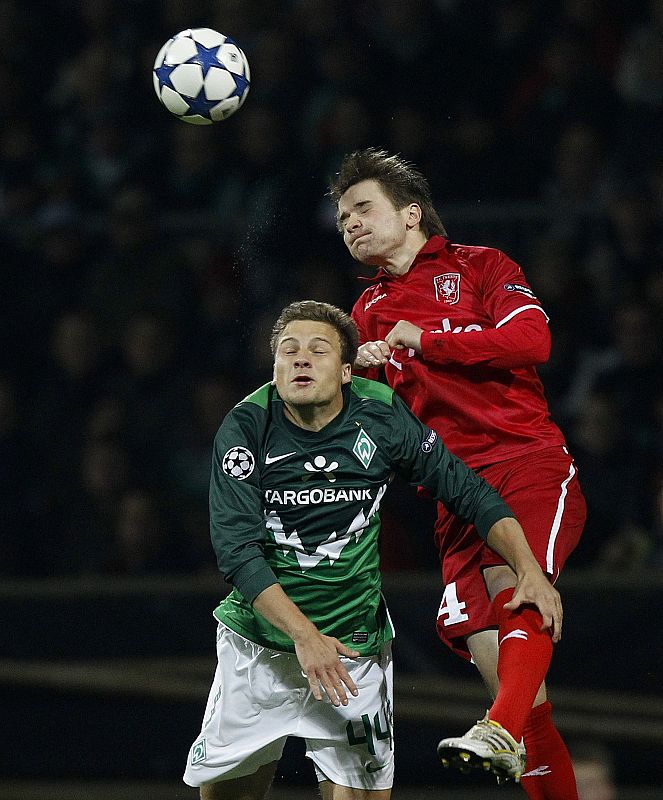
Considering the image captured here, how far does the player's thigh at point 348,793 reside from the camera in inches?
131

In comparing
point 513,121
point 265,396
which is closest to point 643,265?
point 513,121

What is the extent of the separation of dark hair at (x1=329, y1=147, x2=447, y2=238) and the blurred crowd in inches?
88.7

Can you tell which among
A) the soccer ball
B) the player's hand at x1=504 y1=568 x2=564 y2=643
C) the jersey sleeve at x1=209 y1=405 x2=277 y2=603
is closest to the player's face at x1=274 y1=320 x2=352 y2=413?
the jersey sleeve at x1=209 y1=405 x2=277 y2=603

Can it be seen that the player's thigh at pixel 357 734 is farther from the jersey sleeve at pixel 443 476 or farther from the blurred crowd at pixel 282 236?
the blurred crowd at pixel 282 236

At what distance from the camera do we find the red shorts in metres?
3.48

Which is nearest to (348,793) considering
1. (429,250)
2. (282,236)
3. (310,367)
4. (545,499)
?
(545,499)

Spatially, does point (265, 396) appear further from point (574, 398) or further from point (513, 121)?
point (513, 121)

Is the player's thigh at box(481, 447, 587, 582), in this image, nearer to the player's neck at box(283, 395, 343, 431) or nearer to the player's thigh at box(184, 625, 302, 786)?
the player's neck at box(283, 395, 343, 431)

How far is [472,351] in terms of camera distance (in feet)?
11.4

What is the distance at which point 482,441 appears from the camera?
11.9 feet

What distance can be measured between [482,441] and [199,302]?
3.75m

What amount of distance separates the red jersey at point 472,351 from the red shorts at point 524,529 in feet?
0.19

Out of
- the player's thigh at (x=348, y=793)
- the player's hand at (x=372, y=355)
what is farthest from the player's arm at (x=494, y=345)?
the player's thigh at (x=348, y=793)

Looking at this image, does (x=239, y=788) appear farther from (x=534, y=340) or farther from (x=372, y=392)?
(x=534, y=340)
